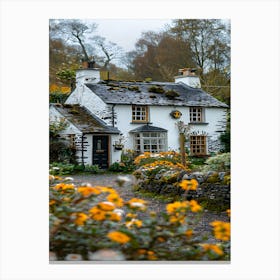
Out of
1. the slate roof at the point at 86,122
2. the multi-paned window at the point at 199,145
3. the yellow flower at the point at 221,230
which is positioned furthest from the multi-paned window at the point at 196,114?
the yellow flower at the point at 221,230

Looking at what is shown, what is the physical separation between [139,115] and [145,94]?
27cm

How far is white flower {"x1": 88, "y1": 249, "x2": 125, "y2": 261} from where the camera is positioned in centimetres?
616

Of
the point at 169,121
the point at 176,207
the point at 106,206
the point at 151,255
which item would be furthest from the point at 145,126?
the point at 151,255

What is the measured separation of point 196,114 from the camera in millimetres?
7055

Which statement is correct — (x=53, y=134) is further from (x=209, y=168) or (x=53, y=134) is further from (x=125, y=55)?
(x=209, y=168)

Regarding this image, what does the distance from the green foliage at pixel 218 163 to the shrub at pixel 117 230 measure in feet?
2.31

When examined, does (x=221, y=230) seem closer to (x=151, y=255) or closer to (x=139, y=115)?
(x=151, y=255)

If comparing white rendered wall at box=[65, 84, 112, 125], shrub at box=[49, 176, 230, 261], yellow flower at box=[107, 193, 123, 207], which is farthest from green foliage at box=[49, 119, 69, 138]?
yellow flower at box=[107, 193, 123, 207]

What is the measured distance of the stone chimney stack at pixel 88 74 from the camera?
6875 mm

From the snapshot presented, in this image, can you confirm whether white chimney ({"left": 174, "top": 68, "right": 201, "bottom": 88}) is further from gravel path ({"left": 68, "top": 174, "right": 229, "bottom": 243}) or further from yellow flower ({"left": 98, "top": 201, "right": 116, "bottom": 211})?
yellow flower ({"left": 98, "top": 201, "right": 116, "bottom": 211})

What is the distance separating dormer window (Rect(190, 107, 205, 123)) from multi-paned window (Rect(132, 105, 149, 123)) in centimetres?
53

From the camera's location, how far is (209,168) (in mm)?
6949

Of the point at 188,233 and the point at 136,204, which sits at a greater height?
the point at 136,204
